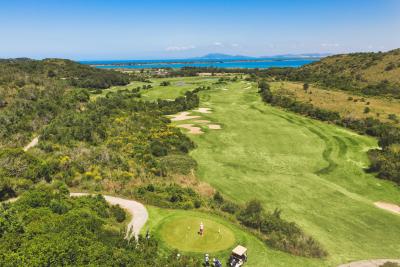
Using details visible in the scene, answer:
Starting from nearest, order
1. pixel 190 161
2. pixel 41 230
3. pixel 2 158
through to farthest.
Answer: pixel 41 230 < pixel 2 158 < pixel 190 161

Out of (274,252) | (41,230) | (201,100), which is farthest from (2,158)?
(201,100)

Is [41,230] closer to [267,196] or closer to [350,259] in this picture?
[350,259]

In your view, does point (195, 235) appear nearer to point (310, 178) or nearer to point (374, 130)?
point (310, 178)

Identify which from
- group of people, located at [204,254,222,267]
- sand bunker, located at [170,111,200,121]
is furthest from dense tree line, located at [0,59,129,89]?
group of people, located at [204,254,222,267]

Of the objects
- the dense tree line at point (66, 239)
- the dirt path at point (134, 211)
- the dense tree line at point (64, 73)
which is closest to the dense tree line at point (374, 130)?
the dirt path at point (134, 211)

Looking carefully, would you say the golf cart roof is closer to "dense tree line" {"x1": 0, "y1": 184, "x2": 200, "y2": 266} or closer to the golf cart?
the golf cart

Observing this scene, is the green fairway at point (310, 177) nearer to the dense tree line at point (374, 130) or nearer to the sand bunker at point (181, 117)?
the dense tree line at point (374, 130)

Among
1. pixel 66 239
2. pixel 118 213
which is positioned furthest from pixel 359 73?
pixel 66 239
